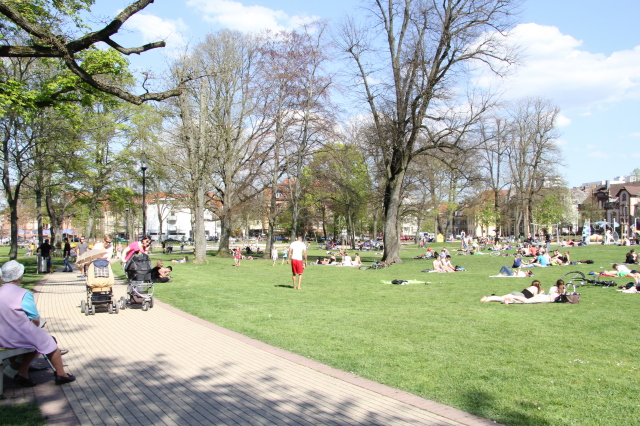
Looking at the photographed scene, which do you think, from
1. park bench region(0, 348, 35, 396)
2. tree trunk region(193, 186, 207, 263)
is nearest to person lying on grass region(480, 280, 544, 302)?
park bench region(0, 348, 35, 396)

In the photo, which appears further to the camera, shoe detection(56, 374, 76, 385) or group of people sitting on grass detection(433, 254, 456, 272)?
group of people sitting on grass detection(433, 254, 456, 272)

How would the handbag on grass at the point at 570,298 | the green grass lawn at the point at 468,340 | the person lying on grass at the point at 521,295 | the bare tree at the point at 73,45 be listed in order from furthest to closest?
the person lying on grass at the point at 521,295 < the handbag on grass at the point at 570,298 < the bare tree at the point at 73,45 < the green grass lawn at the point at 468,340

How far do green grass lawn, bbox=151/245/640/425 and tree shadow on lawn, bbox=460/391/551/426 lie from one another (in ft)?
0.03

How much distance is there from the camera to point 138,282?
1224cm

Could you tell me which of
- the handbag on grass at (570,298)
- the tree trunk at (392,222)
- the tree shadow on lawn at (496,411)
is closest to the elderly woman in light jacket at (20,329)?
the tree shadow on lawn at (496,411)

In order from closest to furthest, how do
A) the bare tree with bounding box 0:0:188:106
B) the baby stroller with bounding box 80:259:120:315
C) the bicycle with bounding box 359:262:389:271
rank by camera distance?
the bare tree with bounding box 0:0:188:106
the baby stroller with bounding box 80:259:120:315
the bicycle with bounding box 359:262:389:271

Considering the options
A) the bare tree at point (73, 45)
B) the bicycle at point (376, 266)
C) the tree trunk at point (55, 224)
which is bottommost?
the bicycle at point (376, 266)

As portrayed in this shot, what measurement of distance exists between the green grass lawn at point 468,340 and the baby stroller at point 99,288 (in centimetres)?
172

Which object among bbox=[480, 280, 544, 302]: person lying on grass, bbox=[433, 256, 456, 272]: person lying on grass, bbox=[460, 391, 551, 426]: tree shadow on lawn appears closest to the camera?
bbox=[460, 391, 551, 426]: tree shadow on lawn

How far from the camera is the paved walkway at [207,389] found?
16.5 feet

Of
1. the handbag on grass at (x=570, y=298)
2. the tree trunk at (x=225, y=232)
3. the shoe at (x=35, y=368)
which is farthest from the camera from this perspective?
the tree trunk at (x=225, y=232)

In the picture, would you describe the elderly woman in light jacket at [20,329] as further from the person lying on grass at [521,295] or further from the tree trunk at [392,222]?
the tree trunk at [392,222]

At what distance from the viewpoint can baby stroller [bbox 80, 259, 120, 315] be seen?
36.9 ft

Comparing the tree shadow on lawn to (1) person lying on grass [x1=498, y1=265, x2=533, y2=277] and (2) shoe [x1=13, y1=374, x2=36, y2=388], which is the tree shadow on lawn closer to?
(2) shoe [x1=13, y1=374, x2=36, y2=388]
